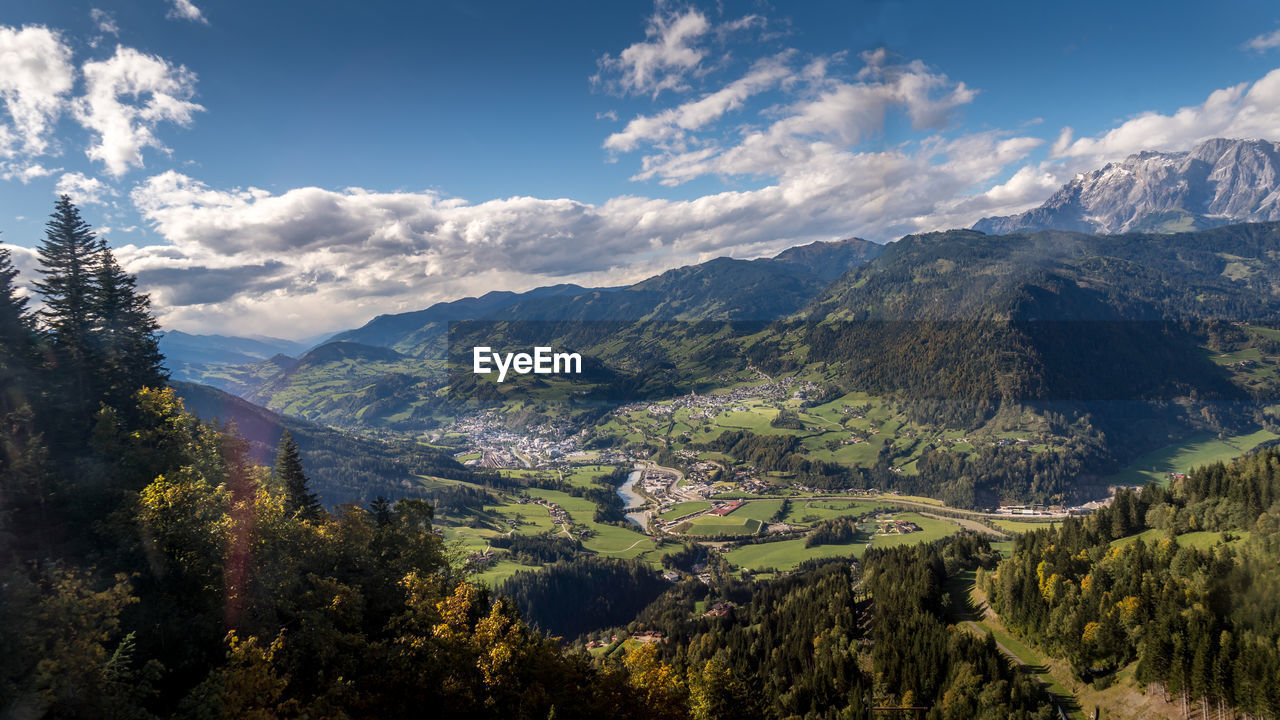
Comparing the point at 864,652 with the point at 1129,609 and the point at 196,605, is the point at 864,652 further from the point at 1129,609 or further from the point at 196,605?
the point at 196,605

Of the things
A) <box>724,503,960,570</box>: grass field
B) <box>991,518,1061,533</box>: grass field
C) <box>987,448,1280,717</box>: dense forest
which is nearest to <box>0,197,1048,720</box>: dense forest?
<box>987,448,1280,717</box>: dense forest

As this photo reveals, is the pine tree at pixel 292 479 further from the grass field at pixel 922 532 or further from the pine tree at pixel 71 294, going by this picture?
the grass field at pixel 922 532

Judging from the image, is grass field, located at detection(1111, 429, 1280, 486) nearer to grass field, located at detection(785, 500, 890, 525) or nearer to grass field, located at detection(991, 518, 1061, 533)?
grass field, located at detection(991, 518, 1061, 533)

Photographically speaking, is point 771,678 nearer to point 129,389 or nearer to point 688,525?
point 129,389

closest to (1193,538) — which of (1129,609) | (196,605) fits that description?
(1129,609)

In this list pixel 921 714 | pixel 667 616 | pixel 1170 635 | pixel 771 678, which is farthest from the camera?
pixel 667 616

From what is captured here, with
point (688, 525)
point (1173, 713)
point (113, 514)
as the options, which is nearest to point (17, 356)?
point (113, 514)
